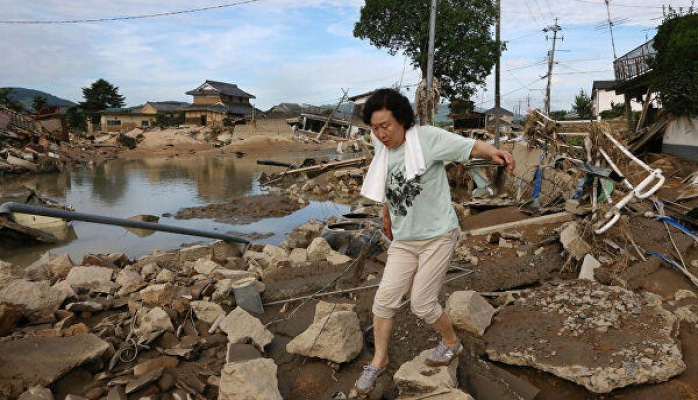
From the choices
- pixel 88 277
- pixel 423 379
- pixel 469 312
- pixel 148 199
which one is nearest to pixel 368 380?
pixel 423 379

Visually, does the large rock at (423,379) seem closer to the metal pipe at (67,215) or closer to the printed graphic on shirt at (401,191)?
the printed graphic on shirt at (401,191)

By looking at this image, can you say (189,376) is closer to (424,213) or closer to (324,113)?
(424,213)

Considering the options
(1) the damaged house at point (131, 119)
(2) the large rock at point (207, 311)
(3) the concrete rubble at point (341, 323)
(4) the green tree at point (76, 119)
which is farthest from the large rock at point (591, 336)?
(4) the green tree at point (76, 119)

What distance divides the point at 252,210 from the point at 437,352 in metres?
11.1

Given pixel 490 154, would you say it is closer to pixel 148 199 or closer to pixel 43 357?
pixel 43 357

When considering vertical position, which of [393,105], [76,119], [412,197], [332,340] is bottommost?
[332,340]

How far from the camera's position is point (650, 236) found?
5.01 metres

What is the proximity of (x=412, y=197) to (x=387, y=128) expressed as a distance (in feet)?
1.34

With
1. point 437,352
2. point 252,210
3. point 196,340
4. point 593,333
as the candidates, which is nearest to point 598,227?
point 593,333

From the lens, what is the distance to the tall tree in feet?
156

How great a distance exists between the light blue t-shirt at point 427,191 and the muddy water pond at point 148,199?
740cm

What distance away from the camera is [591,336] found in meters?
3.13

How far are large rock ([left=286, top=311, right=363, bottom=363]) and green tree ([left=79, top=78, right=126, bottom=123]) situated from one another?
5222cm

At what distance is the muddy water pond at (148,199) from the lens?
9602mm
